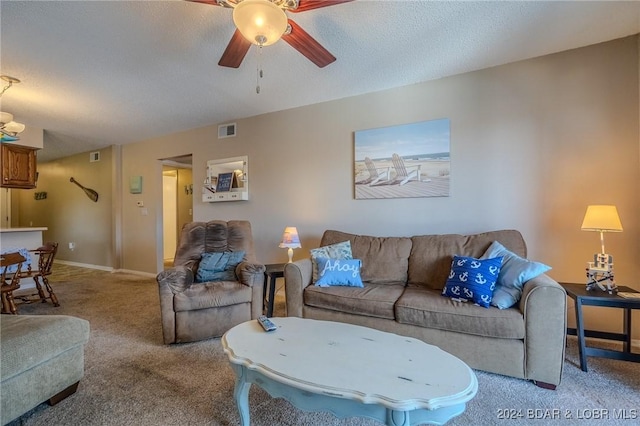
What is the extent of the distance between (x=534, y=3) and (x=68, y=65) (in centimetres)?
375

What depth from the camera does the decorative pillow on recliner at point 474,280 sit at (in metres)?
2.01

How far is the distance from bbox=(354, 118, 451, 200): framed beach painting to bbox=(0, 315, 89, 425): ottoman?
268cm

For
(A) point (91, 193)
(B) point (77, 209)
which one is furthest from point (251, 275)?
(B) point (77, 209)

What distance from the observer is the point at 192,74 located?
9.30 feet

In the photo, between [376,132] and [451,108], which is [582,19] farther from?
[376,132]

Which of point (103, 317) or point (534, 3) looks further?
point (103, 317)

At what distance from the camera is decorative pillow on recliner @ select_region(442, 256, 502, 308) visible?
6.58ft

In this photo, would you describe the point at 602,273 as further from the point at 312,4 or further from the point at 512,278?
the point at 312,4

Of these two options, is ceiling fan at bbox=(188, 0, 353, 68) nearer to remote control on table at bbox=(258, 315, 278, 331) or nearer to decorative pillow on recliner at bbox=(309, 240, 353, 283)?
remote control on table at bbox=(258, 315, 278, 331)

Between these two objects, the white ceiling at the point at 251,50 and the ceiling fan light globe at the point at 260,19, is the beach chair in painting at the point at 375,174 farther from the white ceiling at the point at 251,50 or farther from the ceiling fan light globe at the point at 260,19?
the ceiling fan light globe at the point at 260,19

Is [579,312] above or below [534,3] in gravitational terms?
below

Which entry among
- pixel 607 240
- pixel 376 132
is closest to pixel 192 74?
pixel 376 132

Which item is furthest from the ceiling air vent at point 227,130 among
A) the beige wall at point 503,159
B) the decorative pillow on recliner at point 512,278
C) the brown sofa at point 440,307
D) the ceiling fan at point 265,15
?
the decorative pillow on recliner at point 512,278

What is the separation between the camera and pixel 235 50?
1874 millimetres
